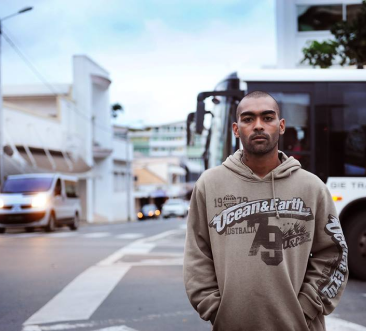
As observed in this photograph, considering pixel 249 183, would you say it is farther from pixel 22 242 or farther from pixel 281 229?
pixel 22 242

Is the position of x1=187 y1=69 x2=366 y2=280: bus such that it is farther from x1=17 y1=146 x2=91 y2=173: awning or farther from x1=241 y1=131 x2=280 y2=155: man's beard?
x1=17 y1=146 x2=91 y2=173: awning

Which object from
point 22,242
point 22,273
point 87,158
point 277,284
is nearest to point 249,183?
point 277,284

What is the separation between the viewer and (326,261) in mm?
Answer: 2893

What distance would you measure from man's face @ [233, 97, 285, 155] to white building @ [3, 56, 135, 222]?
27.4 meters

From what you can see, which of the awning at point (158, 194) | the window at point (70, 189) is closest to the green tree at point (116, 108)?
Answer: the awning at point (158, 194)

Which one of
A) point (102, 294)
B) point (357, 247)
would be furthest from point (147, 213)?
point (102, 294)

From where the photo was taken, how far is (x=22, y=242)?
1614cm

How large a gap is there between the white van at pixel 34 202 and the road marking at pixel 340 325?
16088 millimetres

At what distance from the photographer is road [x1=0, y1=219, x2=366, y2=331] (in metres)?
6.10

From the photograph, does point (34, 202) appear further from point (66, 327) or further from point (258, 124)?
point (258, 124)

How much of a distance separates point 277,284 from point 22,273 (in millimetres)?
7775

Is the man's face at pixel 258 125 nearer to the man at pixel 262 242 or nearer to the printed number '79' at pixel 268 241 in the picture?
the man at pixel 262 242

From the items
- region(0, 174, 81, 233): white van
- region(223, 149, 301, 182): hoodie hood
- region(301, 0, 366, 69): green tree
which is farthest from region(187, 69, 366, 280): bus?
region(0, 174, 81, 233): white van

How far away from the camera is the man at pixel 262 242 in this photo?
8.95 feet
